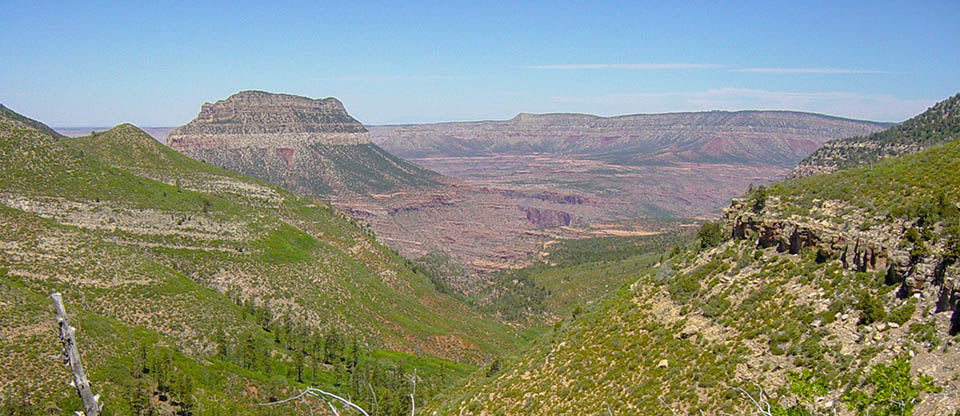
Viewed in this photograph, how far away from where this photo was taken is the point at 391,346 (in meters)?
68.4

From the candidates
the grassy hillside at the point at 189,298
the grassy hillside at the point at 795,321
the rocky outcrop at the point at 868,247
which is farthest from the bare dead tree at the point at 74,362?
the grassy hillside at the point at 189,298

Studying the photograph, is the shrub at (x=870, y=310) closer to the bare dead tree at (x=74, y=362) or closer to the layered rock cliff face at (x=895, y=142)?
the bare dead tree at (x=74, y=362)

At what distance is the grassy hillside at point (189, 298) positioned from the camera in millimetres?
39375

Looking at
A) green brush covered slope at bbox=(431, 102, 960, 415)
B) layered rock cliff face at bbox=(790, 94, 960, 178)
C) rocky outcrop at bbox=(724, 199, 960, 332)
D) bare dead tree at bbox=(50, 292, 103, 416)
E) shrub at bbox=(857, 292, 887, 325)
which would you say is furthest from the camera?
layered rock cliff face at bbox=(790, 94, 960, 178)

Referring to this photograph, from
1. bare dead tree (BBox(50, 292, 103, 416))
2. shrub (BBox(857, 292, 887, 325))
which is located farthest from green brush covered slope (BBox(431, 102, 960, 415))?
bare dead tree (BBox(50, 292, 103, 416))

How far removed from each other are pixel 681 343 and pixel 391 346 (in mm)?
48846

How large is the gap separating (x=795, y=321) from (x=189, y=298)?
51.5 metres

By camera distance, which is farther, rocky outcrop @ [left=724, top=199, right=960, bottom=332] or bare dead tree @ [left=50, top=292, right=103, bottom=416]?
rocky outcrop @ [left=724, top=199, right=960, bottom=332]

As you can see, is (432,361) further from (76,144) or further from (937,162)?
(76,144)

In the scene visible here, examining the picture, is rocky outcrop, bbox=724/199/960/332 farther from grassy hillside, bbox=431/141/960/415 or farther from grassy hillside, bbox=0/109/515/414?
grassy hillside, bbox=0/109/515/414

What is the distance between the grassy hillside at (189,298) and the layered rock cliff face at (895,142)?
47.3 meters

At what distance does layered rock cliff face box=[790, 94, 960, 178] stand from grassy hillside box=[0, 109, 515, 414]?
47.3 meters

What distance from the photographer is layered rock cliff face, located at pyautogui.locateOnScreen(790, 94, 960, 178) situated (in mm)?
58500

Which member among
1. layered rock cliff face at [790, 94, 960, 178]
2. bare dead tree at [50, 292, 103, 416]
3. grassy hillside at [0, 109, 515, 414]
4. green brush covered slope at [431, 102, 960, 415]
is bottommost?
grassy hillside at [0, 109, 515, 414]
